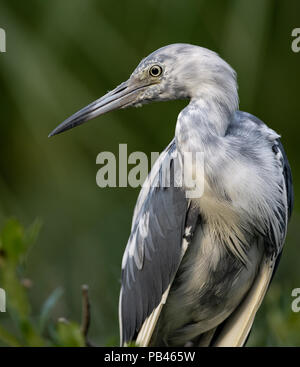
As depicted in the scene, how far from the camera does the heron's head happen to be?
1.73 m

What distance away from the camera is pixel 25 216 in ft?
7.19

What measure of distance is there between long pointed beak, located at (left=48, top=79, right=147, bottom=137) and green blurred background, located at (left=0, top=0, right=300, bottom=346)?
19cm

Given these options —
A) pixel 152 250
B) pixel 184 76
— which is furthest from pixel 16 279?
pixel 184 76

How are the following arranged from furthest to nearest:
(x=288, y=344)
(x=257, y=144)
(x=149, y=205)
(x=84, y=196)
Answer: (x=84, y=196) < (x=149, y=205) < (x=257, y=144) < (x=288, y=344)

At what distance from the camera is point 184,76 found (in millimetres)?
1749

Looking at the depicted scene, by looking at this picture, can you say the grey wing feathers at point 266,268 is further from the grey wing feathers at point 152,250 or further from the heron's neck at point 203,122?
the grey wing feathers at point 152,250

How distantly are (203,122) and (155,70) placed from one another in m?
0.23

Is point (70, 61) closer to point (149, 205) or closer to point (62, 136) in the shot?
point (62, 136)

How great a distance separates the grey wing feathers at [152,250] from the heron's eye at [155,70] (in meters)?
0.19

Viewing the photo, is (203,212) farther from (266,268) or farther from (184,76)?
(184,76)

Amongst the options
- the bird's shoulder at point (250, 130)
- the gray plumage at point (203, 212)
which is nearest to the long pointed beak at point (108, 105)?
the gray plumage at point (203, 212)

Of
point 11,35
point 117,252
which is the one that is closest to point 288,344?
point 117,252

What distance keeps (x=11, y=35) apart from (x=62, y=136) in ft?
1.28

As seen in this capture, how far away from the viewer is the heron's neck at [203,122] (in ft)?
5.42
